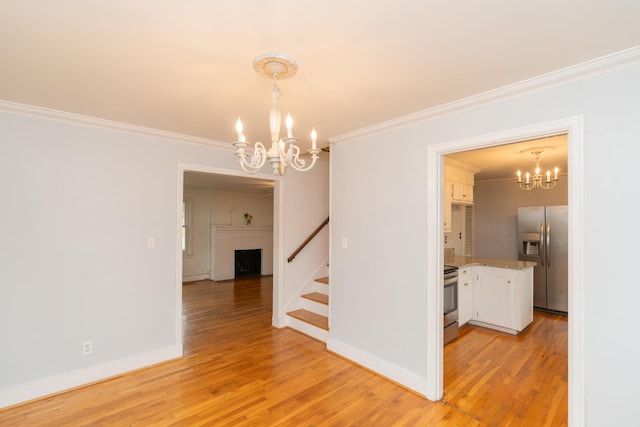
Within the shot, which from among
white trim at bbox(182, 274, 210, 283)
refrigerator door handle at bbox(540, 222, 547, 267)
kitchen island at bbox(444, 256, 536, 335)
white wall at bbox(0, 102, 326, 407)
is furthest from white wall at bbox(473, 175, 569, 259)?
white trim at bbox(182, 274, 210, 283)

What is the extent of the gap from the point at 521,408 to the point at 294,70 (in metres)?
3.00

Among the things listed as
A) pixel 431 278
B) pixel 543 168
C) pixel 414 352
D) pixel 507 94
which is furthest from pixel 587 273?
pixel 543 168

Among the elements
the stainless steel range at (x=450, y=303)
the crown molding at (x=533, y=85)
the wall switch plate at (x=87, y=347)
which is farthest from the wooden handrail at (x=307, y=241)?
the wall switch plate at (x=87, y=347)

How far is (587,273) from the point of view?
72.6 inches

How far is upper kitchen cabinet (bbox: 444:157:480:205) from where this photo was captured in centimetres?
451

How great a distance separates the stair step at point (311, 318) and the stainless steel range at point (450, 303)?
4.71 ft

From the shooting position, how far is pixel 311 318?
4.07m

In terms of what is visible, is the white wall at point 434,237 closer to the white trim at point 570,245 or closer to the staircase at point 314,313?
the white trim at point 570,245

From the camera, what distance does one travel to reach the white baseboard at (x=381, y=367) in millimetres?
2678

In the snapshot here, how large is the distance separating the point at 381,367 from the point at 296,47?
2797 mm

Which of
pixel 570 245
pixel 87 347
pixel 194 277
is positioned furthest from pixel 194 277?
pixel 570 245

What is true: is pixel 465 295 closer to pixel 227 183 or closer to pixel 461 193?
pixel 461 193

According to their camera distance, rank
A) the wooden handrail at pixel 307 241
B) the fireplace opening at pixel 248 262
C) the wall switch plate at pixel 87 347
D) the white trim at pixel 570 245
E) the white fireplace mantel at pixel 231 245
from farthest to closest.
Result: 1. the fireplace opening at pixel 248 262
2. the white fireplace mantel at pixel 231 245
3. the wooden handrail at pixel 307 241
4. the wall switch plate at pixel 87 347
5. the white trim at pixel 570 245

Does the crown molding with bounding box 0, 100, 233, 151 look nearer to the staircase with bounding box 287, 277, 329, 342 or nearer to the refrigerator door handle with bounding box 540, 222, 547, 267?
the staircase with bounding box 287, 277, 329, 342
